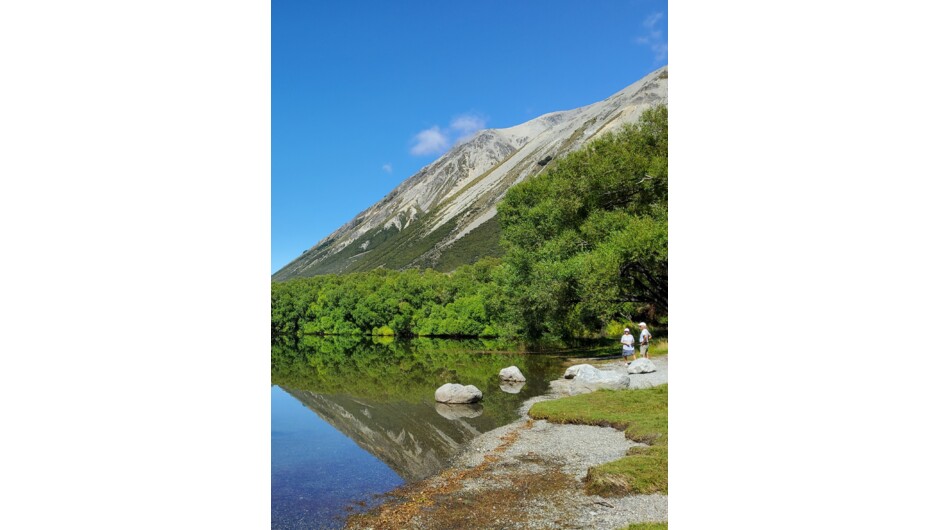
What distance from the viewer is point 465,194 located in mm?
126250

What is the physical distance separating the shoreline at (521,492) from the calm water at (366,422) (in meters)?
0.45

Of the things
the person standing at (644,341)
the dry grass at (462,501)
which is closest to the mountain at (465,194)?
the person standing at (644,341)

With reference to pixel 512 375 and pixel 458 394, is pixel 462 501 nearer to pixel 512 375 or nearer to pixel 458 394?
pixel 458 394

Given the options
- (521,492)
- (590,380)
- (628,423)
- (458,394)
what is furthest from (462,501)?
(590,380)

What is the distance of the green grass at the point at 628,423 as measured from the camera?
5.64 meters

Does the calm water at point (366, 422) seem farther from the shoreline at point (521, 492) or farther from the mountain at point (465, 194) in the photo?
the mountain at point (465, 194)

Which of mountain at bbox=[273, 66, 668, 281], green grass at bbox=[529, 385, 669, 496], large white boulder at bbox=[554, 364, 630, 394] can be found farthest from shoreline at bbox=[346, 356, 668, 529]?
mountain at bbox=[273, 66, 668, 281]

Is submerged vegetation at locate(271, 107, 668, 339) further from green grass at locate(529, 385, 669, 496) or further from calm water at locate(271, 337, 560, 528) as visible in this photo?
green grass at locate(529, 385, 669, 496)

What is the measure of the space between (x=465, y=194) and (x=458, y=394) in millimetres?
115162

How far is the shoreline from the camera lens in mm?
5031
